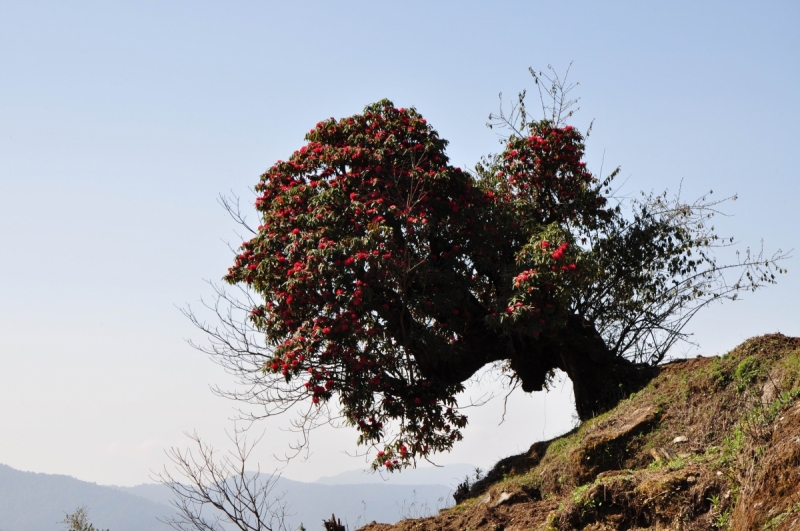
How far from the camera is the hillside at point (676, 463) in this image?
804 centimetres

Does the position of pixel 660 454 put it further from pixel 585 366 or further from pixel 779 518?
pixel 585 366

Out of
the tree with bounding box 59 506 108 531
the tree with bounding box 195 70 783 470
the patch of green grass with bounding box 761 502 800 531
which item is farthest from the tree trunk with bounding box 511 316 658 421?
the tree with bounding box 59 506 108 531

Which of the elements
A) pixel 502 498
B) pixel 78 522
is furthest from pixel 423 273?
pixel 78 522

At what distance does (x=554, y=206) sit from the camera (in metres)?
17.5

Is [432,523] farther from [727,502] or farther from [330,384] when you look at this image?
[727,502]

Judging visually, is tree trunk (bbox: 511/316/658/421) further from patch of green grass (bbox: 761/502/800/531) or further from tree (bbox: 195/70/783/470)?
patch of green grass (bbox: 761/502/800/531)

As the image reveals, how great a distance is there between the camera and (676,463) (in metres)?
9.59

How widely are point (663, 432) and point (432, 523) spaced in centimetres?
408

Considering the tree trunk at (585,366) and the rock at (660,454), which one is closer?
the rock at (660,454)

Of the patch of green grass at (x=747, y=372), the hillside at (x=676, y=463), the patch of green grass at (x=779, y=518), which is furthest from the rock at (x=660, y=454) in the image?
the patch of green grass at (x=779, y=518)

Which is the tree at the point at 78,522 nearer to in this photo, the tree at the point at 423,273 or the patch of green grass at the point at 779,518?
the tree at the point at 423,273

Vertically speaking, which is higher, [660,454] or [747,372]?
[747,372]

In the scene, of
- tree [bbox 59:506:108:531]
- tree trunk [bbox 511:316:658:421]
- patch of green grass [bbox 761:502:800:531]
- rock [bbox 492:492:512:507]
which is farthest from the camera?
tree [bbox 59:506:108:531]

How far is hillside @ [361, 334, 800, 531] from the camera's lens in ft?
26.4
